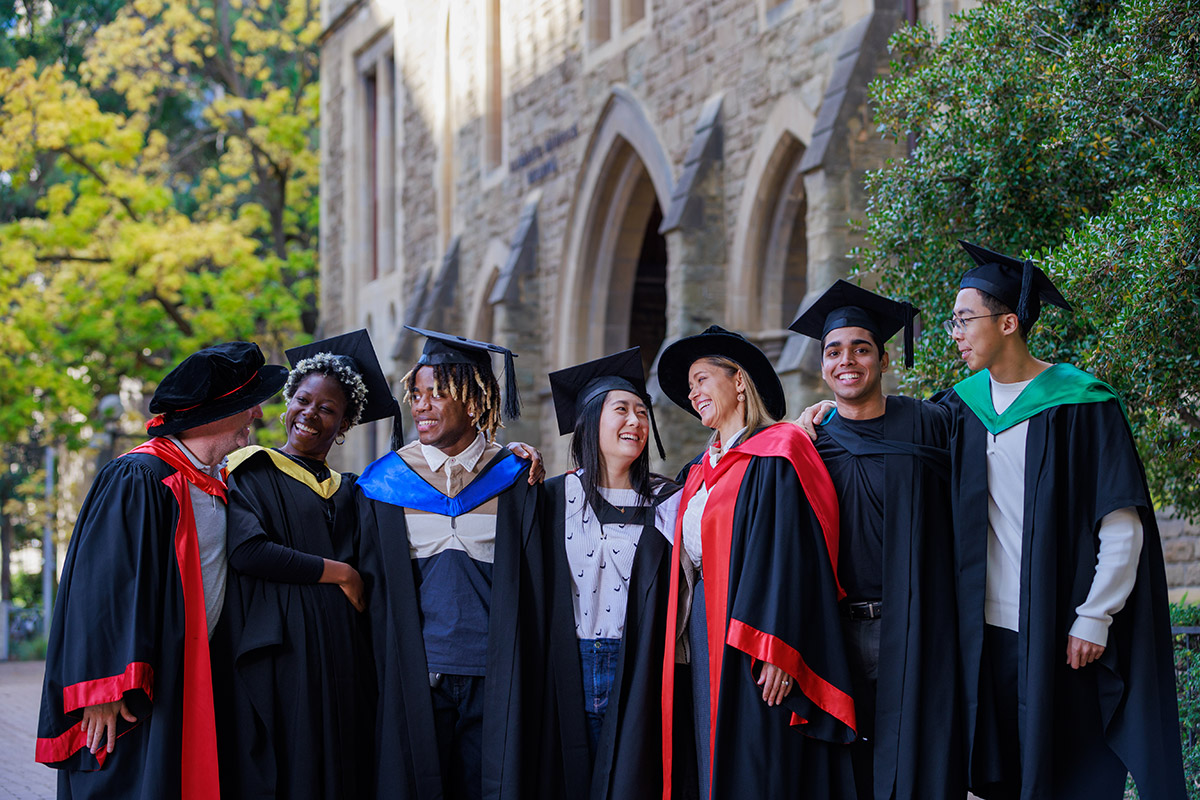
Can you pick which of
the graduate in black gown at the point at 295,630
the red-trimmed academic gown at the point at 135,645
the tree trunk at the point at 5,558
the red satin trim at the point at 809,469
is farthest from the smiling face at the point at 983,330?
the tree trunk at the point at 5,558

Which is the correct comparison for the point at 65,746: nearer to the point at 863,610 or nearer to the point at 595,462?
→ the point at 595,462

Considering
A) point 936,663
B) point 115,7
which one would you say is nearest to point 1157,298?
point 936,663

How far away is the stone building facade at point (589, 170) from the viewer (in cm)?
1167

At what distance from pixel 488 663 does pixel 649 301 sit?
1695cm

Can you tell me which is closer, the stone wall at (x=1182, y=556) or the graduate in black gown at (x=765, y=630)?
the graduate in black gown at (x=765, y=630)

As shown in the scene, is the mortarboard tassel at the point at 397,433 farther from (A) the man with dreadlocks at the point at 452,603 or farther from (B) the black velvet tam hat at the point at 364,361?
(A) the man with dreadlocks at the point at 452,603

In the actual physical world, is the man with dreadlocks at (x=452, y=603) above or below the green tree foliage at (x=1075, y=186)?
below

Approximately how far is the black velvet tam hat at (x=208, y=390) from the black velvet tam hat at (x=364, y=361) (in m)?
0.43

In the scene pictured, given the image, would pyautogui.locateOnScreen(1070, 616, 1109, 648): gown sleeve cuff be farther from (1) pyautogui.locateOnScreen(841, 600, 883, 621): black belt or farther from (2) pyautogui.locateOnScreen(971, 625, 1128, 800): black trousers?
(1) pyautogui.locateOnScreen(841, 600, 883, 621): black belt

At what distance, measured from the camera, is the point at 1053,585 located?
13.3 ft

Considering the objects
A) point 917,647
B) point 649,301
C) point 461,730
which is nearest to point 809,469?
point 917,647

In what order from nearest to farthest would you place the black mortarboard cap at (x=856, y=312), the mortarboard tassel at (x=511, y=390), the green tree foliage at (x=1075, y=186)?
the black mortarboard cap at (x=856, y=312), the mortarboard tassel at (x=511, y=390), the green tree foliage at (x=1075, y=186)

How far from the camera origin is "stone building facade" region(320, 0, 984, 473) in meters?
11.7

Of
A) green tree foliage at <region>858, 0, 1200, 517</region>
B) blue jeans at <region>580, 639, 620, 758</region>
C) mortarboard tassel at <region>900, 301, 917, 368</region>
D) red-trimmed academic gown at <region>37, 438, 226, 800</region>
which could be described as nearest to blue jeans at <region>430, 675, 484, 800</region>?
blue jeans at <region>580, 639, 620, 758</region>
